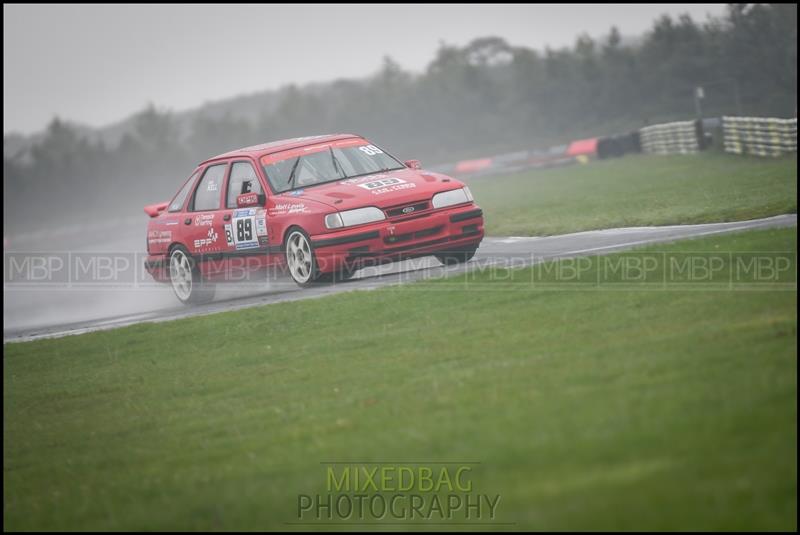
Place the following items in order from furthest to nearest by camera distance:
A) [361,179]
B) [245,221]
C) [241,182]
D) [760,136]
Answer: [760,136] → [241,182] → [245,221] → [361,179]

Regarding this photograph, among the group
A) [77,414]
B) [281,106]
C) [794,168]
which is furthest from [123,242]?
[281,106]

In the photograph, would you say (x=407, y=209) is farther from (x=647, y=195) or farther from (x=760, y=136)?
(x=760, y=136)

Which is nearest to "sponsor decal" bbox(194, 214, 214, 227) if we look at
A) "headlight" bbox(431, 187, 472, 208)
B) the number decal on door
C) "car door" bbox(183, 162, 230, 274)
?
"car door" bbox(183, 162, 230, 274)

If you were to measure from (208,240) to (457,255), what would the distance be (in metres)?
2.74

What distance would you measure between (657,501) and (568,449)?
29.2 inches

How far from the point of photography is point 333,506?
4863mm

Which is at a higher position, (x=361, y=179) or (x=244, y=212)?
(x=361, y=179)

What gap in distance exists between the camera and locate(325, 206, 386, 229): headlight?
1133 cm

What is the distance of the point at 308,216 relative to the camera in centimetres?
1151

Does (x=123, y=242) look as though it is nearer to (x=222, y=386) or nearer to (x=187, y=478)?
(x=222, y=386)

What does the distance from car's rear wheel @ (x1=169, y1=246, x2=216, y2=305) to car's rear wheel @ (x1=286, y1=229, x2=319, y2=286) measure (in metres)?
1.70

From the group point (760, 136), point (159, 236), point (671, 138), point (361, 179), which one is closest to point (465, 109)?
point (671, 138)

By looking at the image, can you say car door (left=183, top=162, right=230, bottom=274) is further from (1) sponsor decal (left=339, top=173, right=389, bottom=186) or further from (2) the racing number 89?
(1) sponsor decal (left=339, top=173, right=389, bottom=186)

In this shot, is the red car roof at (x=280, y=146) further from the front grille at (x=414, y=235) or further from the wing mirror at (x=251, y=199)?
the front grille at (x=414, y=235)
